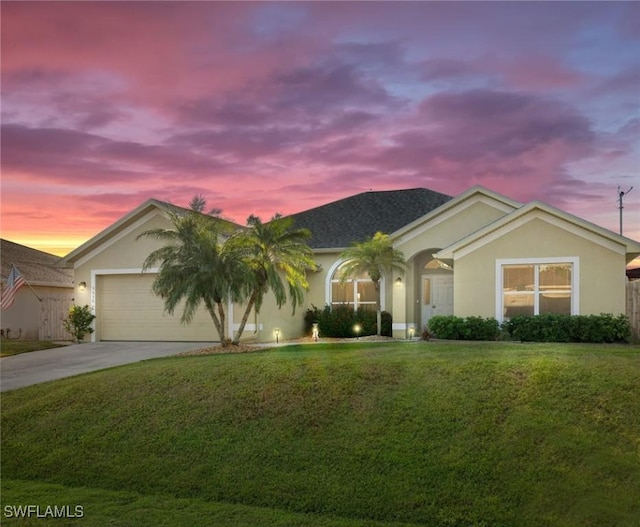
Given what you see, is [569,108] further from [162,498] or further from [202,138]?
[162,498]

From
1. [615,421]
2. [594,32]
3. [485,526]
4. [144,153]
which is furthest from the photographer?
[144,153]

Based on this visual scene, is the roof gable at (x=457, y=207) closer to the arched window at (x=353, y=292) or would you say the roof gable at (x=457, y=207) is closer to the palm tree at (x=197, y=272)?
the arched window at (x=353, y=292)

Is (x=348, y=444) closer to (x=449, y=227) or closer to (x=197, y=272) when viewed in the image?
(x=197, y=272)

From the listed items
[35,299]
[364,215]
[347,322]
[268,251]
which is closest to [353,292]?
[347,322]

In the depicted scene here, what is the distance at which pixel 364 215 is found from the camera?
26.7 metres

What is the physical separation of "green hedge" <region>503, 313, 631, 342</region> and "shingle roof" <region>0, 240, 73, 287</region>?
65.6 ft

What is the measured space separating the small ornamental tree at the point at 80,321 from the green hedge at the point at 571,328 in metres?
15.2

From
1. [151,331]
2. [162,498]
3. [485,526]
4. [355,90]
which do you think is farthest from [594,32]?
[151,331]

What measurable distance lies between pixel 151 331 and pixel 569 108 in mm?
16228

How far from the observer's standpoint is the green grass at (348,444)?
6.95 metres

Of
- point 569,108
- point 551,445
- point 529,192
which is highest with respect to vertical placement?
point 569,108

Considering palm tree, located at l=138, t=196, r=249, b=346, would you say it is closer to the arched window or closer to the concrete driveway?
the concrete driveway

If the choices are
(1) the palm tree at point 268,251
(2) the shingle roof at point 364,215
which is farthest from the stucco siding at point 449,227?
(1) the palm tree at point 268,251

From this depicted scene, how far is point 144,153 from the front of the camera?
19219mm
